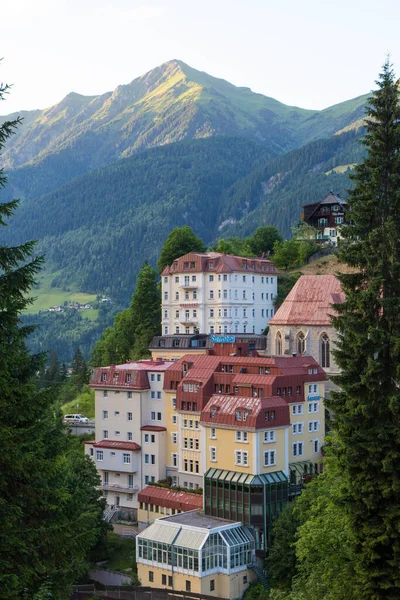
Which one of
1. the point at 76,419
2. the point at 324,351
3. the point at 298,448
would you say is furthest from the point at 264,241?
the point at 298,448

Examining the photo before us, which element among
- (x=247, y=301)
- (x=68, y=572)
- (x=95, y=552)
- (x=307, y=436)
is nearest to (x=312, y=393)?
(x=307, y=436)

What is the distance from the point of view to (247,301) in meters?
136

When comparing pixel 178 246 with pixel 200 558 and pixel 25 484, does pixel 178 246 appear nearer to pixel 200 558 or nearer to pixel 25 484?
pixel 200 558

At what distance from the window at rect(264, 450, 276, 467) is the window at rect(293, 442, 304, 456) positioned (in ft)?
18.1

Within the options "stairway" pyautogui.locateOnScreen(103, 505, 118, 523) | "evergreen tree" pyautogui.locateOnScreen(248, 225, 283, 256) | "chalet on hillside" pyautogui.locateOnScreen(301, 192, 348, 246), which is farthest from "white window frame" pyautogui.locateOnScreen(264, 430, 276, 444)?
"chalet on hillside" pyautogui.locateOnScreen(301, 192, 348, 246)

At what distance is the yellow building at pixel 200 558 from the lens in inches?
3123

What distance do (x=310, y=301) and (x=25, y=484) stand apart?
8969 centimetres

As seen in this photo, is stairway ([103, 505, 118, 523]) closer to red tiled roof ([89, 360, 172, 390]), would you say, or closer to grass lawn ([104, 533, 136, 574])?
grass lawn ([104, 533, 136, 574])

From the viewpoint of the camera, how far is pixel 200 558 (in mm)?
78812

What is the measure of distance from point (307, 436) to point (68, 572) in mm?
64235

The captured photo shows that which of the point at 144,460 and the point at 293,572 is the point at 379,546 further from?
the point at 144,460

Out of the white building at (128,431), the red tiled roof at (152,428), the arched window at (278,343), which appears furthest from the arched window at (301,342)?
the red tiled roof at (152,428)

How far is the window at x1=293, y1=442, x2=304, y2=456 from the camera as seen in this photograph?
92.1m

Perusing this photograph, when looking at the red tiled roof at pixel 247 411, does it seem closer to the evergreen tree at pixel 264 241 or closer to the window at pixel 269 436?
the window at pixel 269 436
